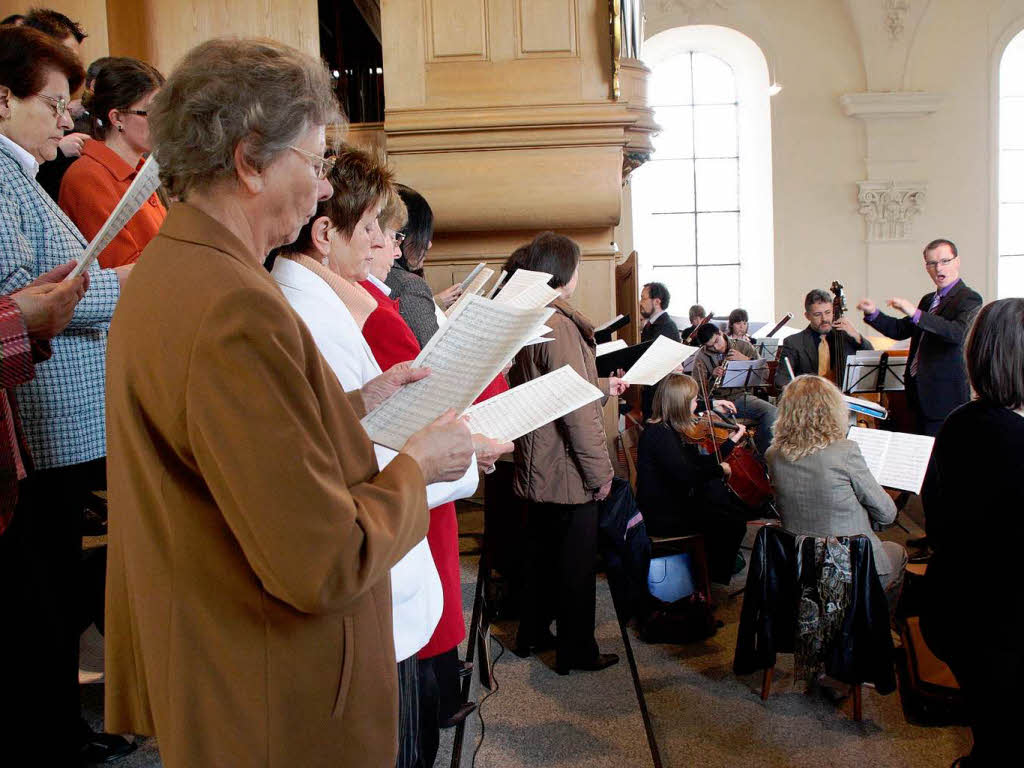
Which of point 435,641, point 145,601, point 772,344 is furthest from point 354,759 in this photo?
point 772,344

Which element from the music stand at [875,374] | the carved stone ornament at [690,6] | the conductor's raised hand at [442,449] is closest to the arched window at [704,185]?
the carved stone ornament at [690,6]

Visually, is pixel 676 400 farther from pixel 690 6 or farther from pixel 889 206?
pixel 690 6

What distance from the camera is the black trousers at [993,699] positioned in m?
2.09

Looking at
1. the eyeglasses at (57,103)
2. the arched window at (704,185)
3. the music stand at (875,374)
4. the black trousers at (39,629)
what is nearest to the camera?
the black trousers at (39,629)

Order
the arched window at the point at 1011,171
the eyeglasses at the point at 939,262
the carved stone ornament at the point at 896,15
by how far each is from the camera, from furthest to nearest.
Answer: the arched window at the point at 1011,171
the carved stone ornament at the point at 896,15
the eyeglasses at the point at 939,262

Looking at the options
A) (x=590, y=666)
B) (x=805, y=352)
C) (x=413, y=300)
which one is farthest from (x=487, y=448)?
(x=805, y=352)

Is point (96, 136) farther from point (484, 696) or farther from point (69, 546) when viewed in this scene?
point (484, 696)

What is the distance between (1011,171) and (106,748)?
1400 centimetres

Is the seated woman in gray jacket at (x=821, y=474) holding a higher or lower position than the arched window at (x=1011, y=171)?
lower

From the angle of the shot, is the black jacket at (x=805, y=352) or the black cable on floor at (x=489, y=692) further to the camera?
the black jacket at (x=805, y=352)

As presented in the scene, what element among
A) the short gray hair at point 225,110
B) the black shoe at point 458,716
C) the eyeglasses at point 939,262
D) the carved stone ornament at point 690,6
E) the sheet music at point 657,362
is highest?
the carved stone ornament at point 690,6

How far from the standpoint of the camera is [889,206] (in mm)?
12055

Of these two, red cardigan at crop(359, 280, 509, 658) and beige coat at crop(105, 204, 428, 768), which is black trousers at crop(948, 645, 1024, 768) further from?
beige coat at crop(105, 204, 428, 768)

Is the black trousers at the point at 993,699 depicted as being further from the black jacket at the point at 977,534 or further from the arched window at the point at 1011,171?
the arched window at the point at 1011,171
